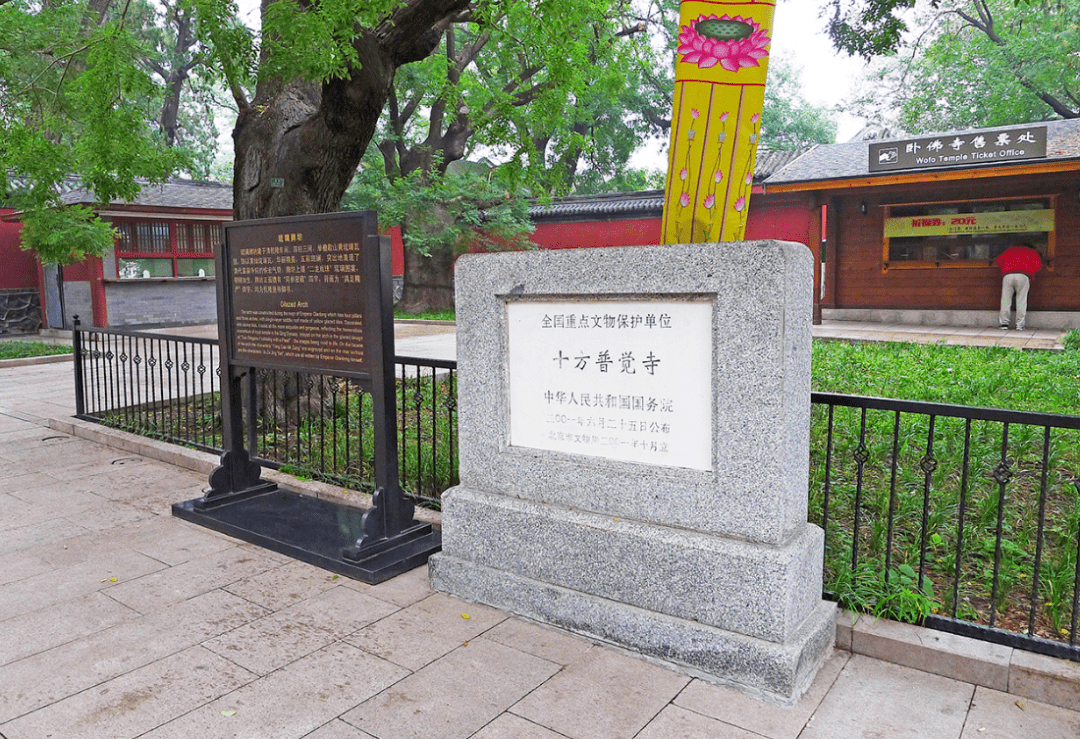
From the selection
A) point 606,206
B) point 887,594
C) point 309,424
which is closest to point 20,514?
point 309,424

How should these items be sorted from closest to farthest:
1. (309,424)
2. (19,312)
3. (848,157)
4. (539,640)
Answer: (539,640) < (309,424) < (848,157) < (19,312)

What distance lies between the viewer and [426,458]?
593cm

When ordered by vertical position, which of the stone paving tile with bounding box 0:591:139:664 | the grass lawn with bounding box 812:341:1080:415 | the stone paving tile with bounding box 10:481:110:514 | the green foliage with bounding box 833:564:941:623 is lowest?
the stone paving tile with bounding box 0:591:139:664

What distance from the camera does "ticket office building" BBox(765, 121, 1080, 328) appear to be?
48.1 ft

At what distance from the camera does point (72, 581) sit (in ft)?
13.4

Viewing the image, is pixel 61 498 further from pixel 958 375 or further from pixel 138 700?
pixel 958 375

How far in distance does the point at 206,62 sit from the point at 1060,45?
25.0m

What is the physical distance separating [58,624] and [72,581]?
566 millimetres

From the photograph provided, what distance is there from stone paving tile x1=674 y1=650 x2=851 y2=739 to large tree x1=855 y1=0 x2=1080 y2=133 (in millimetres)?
22257

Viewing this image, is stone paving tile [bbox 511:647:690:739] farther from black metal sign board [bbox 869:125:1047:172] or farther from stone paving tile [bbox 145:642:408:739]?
black metal sign board [bbox 869:125:1047:172]

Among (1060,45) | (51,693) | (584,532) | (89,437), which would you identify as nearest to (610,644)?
(584,532)

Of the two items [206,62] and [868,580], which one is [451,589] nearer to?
[868,580]

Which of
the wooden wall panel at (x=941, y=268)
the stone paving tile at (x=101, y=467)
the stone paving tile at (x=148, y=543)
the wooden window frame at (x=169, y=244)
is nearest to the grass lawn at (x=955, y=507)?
the stone paving tile at (x=148, y=543)

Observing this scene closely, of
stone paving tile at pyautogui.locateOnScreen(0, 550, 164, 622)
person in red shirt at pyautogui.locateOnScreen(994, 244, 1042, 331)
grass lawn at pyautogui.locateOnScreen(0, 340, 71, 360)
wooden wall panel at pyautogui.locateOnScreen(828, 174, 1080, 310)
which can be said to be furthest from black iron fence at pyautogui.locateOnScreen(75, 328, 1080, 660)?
wooden wall panel at pyautogui.locateOnScreen(828, 174, 1080, 310)
